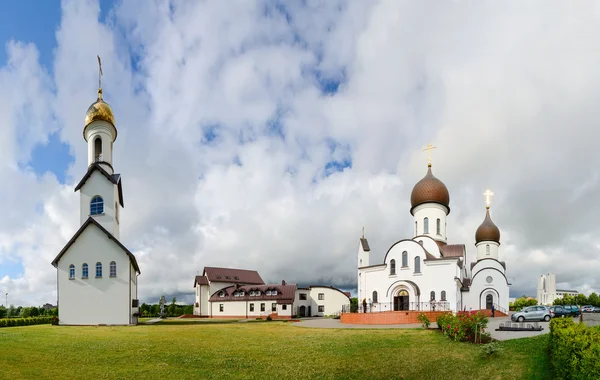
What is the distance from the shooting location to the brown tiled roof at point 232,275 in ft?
218

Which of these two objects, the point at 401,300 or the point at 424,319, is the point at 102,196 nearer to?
the point at 424,319

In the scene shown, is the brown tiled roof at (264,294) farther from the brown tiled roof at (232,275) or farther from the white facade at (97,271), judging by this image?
the white facade at (97,271)

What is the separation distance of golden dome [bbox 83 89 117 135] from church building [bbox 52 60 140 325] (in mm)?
4439

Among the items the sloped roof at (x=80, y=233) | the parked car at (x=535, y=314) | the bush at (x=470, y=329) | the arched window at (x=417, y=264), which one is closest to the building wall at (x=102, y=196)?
the sloped roof at (x=80, y=233)

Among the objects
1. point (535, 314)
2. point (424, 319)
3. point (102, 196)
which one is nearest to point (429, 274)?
point (535, 314)

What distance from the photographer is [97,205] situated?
33438 millimetres

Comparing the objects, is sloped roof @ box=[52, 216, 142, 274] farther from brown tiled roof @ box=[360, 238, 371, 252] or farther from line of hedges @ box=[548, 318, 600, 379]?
line of hedges @ box=[548, 318, 600, 379]

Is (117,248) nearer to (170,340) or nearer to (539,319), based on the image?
(170,340)

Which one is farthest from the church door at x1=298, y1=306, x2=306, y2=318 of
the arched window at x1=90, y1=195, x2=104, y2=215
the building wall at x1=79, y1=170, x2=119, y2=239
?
the arched window at x1=90, y1=195, x2=104, y2=215

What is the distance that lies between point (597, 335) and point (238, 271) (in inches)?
2598

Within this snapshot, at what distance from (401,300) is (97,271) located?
26863mm

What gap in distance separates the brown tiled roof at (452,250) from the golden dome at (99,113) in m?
34.0

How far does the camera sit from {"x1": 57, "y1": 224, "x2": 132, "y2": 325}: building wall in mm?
30766

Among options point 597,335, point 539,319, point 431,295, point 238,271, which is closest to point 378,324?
point 431,295
